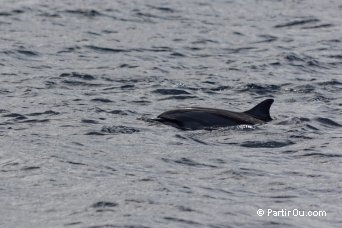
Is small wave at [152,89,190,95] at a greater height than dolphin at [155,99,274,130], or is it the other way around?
dolphin at [155,99,274,130]

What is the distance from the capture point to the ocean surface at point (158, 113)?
44.1ft

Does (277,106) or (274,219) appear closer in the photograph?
(274,219)

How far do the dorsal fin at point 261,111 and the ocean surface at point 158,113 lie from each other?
0.19 metres

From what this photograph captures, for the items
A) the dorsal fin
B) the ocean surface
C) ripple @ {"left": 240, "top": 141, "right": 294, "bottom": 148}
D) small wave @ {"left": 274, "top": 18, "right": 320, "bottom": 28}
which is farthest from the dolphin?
small wave @ {"left": 274, "top": 18, "right": 320, "bottom": 28}

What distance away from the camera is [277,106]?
2062cm

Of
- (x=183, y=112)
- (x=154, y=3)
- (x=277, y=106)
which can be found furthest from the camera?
(x=154, y=3)

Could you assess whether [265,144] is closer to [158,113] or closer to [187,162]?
[187,162]

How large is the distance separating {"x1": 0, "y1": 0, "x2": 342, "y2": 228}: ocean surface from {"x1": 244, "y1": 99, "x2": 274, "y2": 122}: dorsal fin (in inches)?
7.5

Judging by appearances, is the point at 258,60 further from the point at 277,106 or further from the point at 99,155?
the point at 99,155

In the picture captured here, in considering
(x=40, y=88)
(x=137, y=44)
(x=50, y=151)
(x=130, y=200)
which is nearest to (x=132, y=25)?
(x=137, y=44)

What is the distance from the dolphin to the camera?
17875mm

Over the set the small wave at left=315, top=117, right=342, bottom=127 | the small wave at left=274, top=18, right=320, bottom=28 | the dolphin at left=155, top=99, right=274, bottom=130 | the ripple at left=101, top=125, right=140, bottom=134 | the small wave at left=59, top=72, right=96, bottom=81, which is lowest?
the small wave at left=274, top=18, right=320, bottom=28

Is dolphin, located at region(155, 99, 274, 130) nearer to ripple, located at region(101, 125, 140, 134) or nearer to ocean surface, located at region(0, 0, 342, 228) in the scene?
ocean surface, located at region(0, 0, 342, 228)

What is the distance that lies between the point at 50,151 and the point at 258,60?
433 inches
